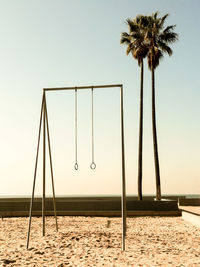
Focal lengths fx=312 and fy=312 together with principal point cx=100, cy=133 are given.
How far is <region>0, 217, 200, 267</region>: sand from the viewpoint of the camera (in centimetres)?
734

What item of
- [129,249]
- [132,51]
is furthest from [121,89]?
[132,51]

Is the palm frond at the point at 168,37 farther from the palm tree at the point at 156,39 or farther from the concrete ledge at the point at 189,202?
the concrete ledge at the point at 189,202

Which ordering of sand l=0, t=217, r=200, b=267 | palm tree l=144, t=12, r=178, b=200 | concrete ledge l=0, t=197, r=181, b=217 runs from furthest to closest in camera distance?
palm tree l=144, t=12, r=178, b=200 → concrete ledge l=0, t=197, r=181, b=217 → sand l=0, t=217, r=200, b=267

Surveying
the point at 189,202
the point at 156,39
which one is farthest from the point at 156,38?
the point at 189,202

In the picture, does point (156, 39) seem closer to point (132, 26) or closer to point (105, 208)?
point (132, 26)

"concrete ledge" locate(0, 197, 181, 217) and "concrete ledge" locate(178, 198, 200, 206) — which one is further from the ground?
"concrete ledge" locate(0, 197, 181, 217)

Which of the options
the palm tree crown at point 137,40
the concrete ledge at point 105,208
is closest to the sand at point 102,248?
the concrete ledge at point 105,208

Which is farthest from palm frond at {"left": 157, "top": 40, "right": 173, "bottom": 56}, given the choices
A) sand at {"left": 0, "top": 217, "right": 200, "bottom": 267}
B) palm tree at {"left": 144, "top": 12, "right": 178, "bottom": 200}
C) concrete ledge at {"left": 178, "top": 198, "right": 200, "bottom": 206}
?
sand at {"left": 0, "top": 217, "right": 200, "bottom": 267}

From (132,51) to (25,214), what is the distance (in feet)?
43.7

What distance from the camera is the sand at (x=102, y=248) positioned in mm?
7344

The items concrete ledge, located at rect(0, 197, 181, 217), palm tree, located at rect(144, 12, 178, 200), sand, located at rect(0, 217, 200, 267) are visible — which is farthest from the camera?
palm tree, located at rect(144, 12, 178, 200)

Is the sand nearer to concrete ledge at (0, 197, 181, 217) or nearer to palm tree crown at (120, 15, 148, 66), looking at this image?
concrete ledge at (0, 197, 181, 217)

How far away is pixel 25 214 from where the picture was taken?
17031 mm

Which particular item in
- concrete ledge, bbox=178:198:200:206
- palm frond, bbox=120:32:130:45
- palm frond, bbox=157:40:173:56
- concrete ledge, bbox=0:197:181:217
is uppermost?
palm frond, bbox=120:32:130:45
